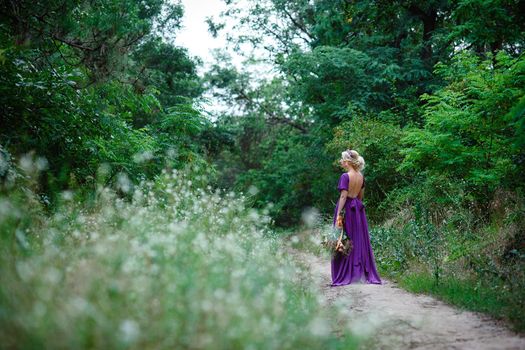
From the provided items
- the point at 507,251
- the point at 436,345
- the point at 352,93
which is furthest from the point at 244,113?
the point at 436,345

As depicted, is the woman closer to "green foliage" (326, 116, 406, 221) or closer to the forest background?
the forest background

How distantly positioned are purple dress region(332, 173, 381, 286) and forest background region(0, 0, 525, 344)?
2.47ft

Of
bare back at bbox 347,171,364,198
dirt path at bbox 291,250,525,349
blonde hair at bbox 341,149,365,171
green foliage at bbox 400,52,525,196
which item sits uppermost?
green foliage at bbox 400,52,525,196

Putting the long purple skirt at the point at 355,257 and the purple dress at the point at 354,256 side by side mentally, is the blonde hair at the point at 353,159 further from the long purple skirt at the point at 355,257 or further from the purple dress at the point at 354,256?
the long purple skirt at the point at 355,257

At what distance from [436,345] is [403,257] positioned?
4613mm

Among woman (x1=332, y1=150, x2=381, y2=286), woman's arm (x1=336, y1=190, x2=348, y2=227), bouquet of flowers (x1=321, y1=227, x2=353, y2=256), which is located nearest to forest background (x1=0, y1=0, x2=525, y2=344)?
woman (x1=332, y1=150, x2=381, y2=286)

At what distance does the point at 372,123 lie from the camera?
1586 cm

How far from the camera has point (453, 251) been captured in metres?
7.50

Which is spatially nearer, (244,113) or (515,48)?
(515,48)

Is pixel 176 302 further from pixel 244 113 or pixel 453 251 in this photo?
pixel 244 113

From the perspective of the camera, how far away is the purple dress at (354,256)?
782 centimetres

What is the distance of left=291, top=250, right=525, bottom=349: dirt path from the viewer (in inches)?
166

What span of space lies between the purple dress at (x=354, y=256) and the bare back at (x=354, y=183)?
8cm

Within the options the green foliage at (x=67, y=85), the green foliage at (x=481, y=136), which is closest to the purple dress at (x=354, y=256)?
the green foliage at (x=481, y=136)
